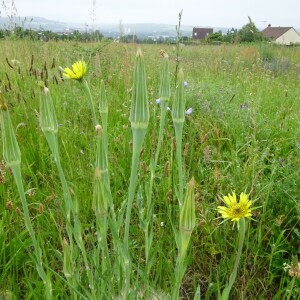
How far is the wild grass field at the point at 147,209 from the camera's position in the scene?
0.82 meters

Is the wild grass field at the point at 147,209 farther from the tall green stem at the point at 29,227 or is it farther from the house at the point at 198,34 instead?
the house at the point at 198,34

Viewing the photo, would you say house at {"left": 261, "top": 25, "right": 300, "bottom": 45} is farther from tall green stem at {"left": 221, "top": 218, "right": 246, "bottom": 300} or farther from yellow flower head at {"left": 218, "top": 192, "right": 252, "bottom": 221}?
tall green stem at {"left": 221, "top": 218, "right": 246, "bottom": 300}

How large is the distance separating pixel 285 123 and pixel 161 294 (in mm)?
1622

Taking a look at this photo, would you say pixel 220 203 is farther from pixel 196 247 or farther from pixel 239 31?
pixel 239 31

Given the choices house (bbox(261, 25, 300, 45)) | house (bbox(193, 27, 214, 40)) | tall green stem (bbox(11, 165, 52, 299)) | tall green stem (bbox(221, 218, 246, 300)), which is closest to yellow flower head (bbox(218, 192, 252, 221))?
tall green stem (bbox(221, 218, 246, 300))

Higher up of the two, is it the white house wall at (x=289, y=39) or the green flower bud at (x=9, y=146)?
the white house wall at (x=289, y=39)

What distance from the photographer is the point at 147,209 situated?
94 centimetres

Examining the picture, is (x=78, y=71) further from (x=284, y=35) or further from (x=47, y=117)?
(x=284, y=35)

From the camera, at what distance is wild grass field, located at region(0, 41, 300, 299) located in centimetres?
82

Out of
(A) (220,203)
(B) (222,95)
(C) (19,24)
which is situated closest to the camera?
(A) (220,203)

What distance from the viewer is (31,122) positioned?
2031mm

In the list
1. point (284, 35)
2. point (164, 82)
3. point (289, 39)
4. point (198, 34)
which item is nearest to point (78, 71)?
point (164, 82)

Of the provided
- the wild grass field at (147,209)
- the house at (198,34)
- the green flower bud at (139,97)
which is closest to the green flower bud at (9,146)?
the wild grass field at (147,209)

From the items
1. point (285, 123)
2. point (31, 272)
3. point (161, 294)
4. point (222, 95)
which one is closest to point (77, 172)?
point (31, 272)
